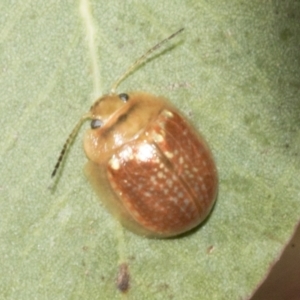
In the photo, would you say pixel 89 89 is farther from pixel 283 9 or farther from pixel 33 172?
pixel 283 9

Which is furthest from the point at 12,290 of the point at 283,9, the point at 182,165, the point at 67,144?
the point at 283,9

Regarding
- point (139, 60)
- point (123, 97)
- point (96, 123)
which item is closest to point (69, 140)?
point (96, 123)

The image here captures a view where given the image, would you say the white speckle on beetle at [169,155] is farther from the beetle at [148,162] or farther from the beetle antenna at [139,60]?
the beetle antenna at [139,60]

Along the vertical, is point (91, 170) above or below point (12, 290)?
above

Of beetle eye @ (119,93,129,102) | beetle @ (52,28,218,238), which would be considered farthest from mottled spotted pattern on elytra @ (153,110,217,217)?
beetle eye @ (119,93,129,102)

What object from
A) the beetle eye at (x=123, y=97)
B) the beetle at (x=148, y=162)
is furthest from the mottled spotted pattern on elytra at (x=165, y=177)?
the beetle eye at (x=123, y=97)

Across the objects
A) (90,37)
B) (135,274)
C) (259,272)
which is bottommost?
(259,272)
